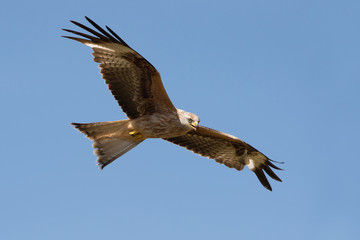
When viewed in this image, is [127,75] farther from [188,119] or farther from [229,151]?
[229,151]

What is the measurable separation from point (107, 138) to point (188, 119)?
1481 millimetres

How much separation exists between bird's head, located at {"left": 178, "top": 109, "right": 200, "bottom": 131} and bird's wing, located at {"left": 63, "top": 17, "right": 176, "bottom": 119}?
175mm

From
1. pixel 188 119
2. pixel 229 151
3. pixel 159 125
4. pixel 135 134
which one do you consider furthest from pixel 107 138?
pixel 229 151

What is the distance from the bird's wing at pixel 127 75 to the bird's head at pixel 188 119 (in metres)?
0.18

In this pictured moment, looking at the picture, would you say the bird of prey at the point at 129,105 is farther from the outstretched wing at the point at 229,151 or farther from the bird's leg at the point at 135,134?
the outstretched wing at the point at 229,151

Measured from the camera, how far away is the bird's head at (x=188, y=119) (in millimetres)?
10102

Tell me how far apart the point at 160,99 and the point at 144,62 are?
811 mm

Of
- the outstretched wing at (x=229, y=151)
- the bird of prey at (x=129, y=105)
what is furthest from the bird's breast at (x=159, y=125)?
the outstretched wing at (x=229, y=151)

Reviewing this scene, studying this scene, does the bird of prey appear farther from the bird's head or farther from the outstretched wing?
the outstretched wing

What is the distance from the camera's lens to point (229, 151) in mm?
11953

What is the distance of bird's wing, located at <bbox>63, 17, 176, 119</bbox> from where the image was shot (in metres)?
9.41

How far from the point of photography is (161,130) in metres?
10.1

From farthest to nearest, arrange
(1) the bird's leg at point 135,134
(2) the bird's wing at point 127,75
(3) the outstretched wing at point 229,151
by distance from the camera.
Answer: (3) the outstretched wing at point 229,151 < (1) the bird's leg at point 135,134 < (2) the bird's wing at point 127,75

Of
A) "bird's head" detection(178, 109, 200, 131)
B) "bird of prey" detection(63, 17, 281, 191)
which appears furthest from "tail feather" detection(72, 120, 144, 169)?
"bird's head" detection(178, 109, 200, 131)
